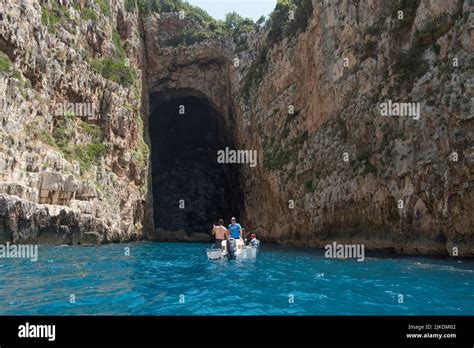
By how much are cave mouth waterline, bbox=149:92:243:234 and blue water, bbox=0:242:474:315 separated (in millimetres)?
37357

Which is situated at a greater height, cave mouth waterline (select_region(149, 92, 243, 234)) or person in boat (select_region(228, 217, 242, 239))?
cave mouth waterline (select_region(149, 92, 243, 234))

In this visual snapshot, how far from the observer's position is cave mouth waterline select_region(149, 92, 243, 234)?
57312mm

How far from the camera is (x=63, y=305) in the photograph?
31.1 ft

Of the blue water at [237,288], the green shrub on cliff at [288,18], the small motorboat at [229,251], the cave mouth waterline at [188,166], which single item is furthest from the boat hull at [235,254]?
the cave mouth waterline at [188,166]

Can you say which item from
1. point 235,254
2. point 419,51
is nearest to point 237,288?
point 235,254

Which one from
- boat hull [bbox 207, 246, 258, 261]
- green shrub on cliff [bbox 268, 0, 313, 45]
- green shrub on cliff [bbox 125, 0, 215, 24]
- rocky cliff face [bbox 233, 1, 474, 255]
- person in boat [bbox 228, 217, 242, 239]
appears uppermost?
green shrub on cliff [bbox 125, 0, 215, 24]

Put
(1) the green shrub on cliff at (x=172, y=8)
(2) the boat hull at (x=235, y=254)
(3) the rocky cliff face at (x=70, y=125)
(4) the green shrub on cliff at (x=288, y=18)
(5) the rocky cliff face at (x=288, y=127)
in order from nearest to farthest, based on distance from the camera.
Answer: (2) the boat hull at (x=235, y=254) → (5) the rocky cliff face at (x=288, y=127) → (3) the rocky cliff face at (x=70, y=125) → (4) the green shrub on cliff at (x=288, y=18) → (1) the green shrub on cliff at (x=172, y=8)

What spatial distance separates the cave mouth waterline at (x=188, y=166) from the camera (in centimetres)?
5731

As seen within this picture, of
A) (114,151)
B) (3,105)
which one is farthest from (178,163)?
(3,105)

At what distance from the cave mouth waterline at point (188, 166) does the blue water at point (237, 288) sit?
123 feet

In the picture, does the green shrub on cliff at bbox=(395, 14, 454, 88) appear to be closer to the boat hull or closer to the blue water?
the blue water

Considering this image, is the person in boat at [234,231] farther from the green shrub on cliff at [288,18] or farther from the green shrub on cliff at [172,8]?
the green shrub on cliff at [172,8]

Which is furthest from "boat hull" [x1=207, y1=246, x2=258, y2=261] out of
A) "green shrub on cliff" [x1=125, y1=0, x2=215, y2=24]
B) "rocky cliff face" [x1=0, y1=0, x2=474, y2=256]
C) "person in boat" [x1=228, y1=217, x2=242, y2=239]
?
"green shrub on cliff" [x1=125, y1=0, x2=215, y2=24]
